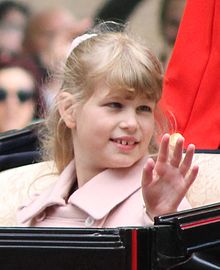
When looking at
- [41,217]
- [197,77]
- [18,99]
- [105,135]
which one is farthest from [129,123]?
[18,99]

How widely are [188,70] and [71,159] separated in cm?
41

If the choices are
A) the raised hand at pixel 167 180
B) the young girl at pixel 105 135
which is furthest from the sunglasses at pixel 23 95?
the raised hand at pixel 167 180

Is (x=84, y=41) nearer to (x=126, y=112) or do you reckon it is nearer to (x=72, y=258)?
(x=126, y=112)

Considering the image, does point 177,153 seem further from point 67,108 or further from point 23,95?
point 23,95

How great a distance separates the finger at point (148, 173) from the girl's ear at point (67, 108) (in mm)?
387

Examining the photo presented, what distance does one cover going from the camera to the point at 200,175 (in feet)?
7.64

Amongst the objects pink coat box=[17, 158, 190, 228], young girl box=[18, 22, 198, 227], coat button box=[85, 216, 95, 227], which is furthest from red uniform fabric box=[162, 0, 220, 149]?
coat button box=[85, 216, 95, 227]

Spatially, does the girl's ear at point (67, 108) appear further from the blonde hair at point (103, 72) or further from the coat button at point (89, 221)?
the coat button at point (89, 221)

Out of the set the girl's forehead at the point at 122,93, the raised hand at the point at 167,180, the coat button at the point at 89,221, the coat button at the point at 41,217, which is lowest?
the coat button at the point at 41,217

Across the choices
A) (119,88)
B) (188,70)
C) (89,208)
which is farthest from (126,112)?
(188,70)

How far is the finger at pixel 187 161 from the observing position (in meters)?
1.89

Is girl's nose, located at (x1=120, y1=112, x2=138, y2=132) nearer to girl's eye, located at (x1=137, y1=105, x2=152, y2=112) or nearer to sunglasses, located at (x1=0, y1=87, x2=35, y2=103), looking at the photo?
girl's eye, located at (x1=137, y1=105, x2=152, y2=112)

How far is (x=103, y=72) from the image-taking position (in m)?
2.16

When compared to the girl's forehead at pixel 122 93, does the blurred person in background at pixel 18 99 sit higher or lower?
lower
